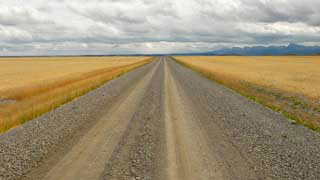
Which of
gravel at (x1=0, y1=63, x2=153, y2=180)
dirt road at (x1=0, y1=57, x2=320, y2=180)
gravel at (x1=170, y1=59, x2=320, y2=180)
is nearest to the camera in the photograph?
dirt road at (x1=0, y1=57, x2=320, y2=180)

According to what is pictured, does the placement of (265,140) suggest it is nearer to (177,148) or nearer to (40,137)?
(177,148)

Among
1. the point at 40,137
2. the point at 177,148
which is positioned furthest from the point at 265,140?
the point at 40,137

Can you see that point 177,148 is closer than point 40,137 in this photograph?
Yes

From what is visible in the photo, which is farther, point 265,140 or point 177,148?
point 265,140

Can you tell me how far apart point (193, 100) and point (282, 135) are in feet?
23.4

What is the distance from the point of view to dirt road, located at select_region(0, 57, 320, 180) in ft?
21.3

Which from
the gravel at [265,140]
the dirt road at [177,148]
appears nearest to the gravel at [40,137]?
the dirt road at [177,148]

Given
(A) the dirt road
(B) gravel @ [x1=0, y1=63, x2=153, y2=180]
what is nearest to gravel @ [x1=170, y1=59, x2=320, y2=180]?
(A) the dirt road

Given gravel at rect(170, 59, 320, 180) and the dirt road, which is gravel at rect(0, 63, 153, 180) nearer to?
the dirt road

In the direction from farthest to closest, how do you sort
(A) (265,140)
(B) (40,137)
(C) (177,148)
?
1. (B) (40,137)
2. (A) (265,140)
3. (C) (177,148)

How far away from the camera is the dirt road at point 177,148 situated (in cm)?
648

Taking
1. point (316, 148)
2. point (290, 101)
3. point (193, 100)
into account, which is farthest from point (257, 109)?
point (316, 148)

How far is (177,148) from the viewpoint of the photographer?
26.6ft

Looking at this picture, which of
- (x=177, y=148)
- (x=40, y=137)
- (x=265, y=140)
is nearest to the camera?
(x=177, y=148)
